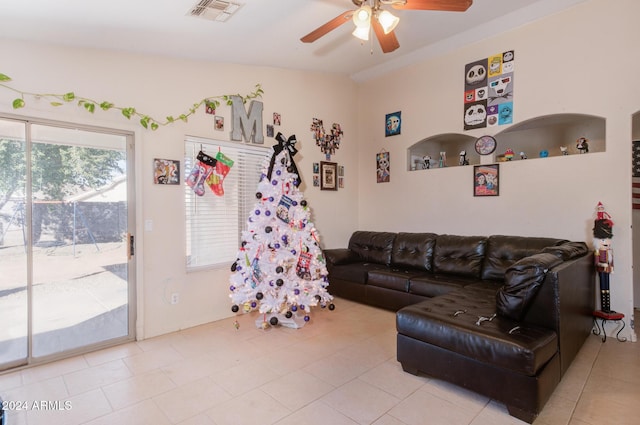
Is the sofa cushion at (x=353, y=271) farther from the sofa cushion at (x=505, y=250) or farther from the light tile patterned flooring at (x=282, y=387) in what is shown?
the sofa cushion at (x=505, y=250)

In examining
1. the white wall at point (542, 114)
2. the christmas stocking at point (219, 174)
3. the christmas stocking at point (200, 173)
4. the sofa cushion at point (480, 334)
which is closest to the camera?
the sofa cushion at point (480, 334)

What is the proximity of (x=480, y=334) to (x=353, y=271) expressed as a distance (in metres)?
2.44

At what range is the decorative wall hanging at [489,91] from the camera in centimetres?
396

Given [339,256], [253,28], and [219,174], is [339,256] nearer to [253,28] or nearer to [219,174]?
[219,174]

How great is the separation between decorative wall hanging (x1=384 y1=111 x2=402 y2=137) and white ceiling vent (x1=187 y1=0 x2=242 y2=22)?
9.82ft

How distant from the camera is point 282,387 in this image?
8.02 feet

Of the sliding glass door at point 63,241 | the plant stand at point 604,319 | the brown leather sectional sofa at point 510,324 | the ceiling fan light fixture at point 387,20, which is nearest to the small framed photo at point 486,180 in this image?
the brown leather sectional sofa at point 510,324

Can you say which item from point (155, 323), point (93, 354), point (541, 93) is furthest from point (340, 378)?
point (541, 93)

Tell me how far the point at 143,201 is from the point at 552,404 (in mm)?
3795

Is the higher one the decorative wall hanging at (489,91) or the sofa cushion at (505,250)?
the decorative wall hanging at (489,91)

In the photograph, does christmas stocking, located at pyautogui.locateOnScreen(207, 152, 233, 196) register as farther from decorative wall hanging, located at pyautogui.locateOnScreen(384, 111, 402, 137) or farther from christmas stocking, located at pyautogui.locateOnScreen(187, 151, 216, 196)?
decorative wall hanging, located at pyautogui.locateOnScreen(384, 111, 402, 137)

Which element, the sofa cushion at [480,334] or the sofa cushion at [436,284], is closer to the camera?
the sofa cushion at [480,334]

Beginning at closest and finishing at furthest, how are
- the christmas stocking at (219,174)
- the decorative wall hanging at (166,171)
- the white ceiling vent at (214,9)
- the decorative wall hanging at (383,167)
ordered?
1. the white ceiling vent at (214,9)
2. the decorative wall hanging at (166,171)
3. the christmas stocking at (219,174)
4. the decorative wall hanging at (383,167)

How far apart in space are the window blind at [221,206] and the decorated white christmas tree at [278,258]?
40cm
